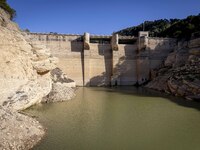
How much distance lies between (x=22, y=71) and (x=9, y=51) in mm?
1609

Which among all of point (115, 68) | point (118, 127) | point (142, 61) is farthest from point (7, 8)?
point (142, 61)

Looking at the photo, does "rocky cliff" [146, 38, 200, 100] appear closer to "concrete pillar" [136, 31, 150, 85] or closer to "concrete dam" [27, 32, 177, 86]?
"concrete pillar" [136, 31, 150, 85]

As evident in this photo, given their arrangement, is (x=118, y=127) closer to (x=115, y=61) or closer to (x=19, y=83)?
(x=19, y=83)

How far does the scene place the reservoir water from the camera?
9102 millimetres

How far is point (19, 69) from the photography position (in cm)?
1438

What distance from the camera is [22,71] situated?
14703 mm

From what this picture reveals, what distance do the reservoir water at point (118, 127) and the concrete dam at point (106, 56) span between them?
15926 mm

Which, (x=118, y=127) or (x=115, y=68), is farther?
(x=115, y=68)

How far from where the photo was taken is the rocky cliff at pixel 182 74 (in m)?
21.8

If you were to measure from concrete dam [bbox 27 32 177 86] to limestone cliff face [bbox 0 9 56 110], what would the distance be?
14664 millimetres

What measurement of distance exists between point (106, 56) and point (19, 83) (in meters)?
21.4

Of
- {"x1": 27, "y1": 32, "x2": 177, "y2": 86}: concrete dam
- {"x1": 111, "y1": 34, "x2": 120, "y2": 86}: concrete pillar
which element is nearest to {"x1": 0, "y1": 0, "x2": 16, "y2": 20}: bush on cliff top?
{"x1": 27, "y1": 32, "x2": 177, "y2": 86}: concrete dam

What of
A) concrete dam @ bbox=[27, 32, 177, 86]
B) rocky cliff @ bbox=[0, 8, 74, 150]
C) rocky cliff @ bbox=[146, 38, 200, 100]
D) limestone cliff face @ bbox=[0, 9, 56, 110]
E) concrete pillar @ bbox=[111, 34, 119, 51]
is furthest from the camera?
concrete pillar @ bbox=[111, 34, 119, 51]

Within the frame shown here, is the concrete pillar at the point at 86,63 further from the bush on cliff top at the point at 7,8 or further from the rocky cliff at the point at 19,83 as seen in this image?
the rocky cliff at the point at 19,83
